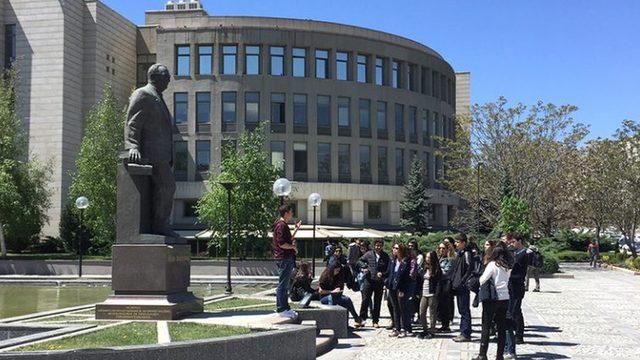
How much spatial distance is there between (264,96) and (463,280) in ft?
146

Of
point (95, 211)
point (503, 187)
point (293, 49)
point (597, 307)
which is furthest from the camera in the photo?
point (293, 49)

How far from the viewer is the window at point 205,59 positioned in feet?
190

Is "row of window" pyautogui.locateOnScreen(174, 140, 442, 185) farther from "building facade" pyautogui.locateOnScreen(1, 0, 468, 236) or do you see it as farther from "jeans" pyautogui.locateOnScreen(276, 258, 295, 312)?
"jeans" pyautogui.locateOnScreen(276, 258, 295, 312)

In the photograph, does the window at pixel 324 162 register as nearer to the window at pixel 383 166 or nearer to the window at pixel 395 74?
the window at pixel 383 166

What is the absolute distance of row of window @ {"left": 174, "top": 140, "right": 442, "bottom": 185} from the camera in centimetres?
5766

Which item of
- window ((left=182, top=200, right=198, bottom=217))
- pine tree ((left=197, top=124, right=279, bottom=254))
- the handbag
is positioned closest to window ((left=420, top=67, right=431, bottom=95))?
window ((left=182, top=200, right=198, bottom=217))

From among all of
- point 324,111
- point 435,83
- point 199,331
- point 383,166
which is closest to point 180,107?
point 324,111

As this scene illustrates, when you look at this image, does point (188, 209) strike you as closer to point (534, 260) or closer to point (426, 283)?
point (534, 260)

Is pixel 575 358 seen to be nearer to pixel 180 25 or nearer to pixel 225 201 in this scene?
pixel 225 201

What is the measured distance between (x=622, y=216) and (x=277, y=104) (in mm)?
26484

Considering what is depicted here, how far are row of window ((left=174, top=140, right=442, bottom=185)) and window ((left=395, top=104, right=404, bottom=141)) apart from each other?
1.15 metres

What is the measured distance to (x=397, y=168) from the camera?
62.6 metres

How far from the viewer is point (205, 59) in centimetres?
5797

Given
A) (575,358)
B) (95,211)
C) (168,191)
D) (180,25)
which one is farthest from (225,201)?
(575,358)
